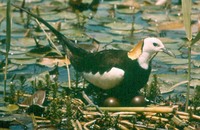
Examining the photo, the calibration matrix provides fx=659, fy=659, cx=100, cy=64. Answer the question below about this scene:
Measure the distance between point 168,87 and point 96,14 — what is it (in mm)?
2616

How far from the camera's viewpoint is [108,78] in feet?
19.3

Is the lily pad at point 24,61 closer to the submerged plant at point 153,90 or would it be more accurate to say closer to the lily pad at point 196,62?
the submerged plant at point 153,90

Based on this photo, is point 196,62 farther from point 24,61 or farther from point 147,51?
point 24,61

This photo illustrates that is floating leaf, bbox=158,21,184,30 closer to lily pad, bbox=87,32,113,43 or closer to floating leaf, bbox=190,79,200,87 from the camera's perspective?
lily pad, bbox=87,32,113,43

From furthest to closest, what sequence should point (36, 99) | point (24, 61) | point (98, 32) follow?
point (98, 32)
point (24, 61)
point (36, 99)

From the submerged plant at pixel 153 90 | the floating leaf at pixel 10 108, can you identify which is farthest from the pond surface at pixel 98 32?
the floating leaf at pixel 10 108

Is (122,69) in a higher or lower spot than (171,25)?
lower

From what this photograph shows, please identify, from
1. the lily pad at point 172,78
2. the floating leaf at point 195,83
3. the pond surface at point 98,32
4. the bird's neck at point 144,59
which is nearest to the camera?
the bird's neck at point 144,59

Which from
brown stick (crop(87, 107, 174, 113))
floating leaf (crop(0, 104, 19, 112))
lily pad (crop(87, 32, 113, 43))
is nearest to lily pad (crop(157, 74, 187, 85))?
brown stick (crop(87, 107, 174, 113))

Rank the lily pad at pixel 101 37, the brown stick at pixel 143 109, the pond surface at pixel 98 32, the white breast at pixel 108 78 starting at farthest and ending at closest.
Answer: the lily pad at pixel 101 37
the pond surface at pixel 98 32
the white breast at pixel 108 78
the brown stick at pixel 143 109

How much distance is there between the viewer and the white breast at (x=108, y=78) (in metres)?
5.87

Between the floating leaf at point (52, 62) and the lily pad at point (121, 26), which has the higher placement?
the lily pad at point (121, 26)

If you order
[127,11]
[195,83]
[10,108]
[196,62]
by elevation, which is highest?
[127,11]

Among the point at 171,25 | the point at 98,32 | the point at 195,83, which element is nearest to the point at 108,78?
the point at 195,83
